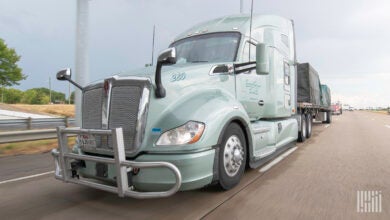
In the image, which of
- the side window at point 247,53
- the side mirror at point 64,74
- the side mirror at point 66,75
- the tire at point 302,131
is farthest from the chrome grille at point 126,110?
the tire at point 302,131

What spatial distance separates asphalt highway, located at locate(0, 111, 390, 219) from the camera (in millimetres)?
3732

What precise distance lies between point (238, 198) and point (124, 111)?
1857 millimetres

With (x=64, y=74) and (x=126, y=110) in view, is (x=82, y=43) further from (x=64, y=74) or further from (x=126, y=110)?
(x=126, y=110)

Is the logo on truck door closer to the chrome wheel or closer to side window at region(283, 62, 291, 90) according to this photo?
the chrome wheel

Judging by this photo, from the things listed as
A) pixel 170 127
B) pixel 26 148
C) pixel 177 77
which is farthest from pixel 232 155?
pixel 26 148

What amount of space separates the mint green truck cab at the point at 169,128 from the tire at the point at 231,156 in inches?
0.5

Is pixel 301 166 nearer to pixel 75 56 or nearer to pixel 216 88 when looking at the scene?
pixel 216 88

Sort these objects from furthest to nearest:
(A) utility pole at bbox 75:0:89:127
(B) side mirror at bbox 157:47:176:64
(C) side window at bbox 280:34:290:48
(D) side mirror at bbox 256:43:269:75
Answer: (A) utility pole at bbox 75:0:89:127 → (C) side window at bbox 280:34:290:48 → (D) side mirror at bbox 256:43:269:75 → (B) side mirror at bbox 157:47:176:64

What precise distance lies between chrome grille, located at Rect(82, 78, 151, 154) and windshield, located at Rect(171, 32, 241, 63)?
5.92ft

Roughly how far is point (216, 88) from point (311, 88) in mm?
9586

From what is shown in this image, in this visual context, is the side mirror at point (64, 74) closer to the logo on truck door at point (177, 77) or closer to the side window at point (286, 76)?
the logo on truck door at point (177, 77)

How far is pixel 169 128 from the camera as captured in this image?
3740mm

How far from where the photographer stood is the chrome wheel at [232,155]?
4.35m

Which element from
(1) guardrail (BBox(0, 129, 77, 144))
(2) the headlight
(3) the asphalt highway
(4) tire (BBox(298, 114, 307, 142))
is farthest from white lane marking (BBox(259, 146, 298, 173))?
(1) guardrail (BBox(0, 129, 77, 144))
